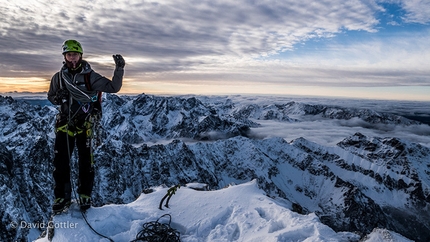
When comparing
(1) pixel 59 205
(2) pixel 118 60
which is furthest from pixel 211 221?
(2) pixel 118 60

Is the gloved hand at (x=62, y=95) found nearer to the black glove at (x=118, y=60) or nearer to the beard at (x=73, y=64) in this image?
the beard at (x=73, y=64)

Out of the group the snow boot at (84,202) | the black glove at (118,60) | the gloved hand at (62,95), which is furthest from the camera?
the snow boot at (84,202)

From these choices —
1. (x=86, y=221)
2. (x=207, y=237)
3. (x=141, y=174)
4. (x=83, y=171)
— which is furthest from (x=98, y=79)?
(x=141, y=174)

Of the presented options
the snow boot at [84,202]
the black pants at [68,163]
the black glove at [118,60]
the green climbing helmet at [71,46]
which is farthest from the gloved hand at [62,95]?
the snow boot at [84,202]

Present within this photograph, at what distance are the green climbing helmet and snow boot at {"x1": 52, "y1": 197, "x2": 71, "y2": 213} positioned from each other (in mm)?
4722

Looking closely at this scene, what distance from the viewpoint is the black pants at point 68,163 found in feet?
29.5

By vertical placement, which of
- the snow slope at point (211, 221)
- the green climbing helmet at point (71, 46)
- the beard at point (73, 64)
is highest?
the green climbing helmet at point (71, 46)

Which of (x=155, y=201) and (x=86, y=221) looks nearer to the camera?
(x=86, y=221)

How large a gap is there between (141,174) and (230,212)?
654ft

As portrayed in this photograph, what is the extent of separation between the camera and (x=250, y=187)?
11938mm

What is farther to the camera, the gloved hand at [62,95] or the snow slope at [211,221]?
the gloved hand at [62,95]

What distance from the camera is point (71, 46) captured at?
28.1ft

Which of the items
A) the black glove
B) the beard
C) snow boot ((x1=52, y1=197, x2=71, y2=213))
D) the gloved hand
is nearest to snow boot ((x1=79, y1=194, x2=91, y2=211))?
snow boot ((x1=52, y1=197, x2=71, y2=213))

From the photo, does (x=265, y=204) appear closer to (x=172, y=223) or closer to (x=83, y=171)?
(x=172, y=223)
